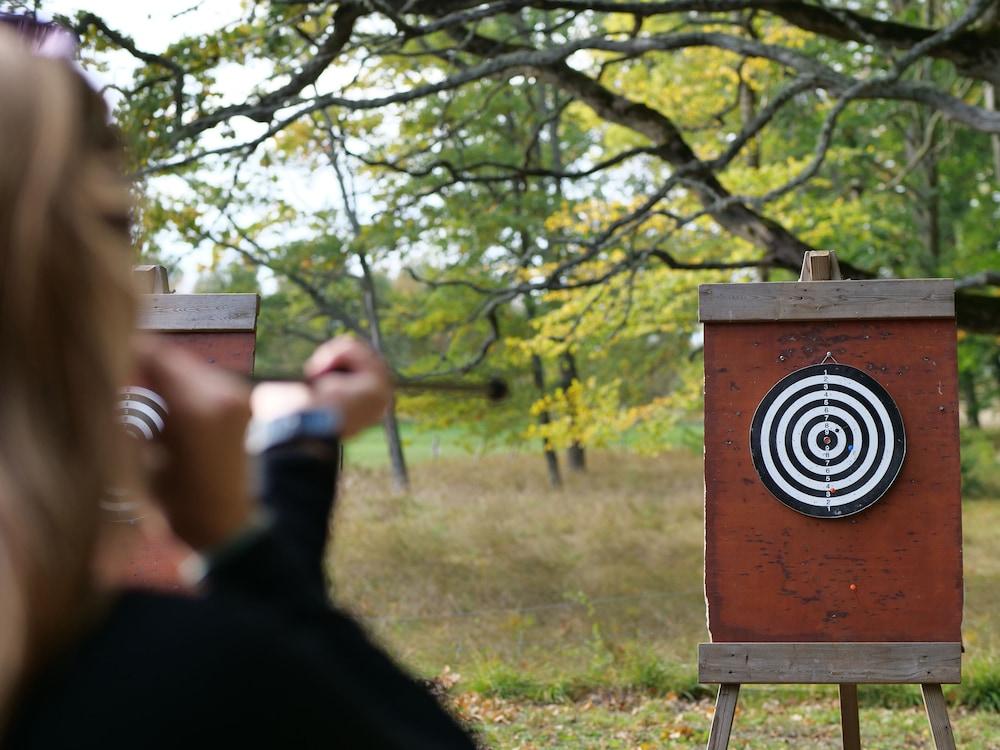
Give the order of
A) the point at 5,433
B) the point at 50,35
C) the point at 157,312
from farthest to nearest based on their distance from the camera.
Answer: the point at 157,312
the point at 50,35
the point at 5,433

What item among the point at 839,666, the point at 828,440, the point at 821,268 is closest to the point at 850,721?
the point at 839,666

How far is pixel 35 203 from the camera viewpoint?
→ 2.00 feet

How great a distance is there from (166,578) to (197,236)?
11.5ft

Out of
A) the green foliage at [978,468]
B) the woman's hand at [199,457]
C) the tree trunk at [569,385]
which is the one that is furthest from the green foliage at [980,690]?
the green foliage at [978,468]

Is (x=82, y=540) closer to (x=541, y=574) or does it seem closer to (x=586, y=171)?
(x=586, y=171)

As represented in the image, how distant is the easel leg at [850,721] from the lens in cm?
353

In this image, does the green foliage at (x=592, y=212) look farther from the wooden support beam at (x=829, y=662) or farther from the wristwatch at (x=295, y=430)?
the wristwatch at (x=295, y=430)

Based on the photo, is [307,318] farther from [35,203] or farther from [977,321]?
[35,203]

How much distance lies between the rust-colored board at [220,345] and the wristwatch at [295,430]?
3059mm

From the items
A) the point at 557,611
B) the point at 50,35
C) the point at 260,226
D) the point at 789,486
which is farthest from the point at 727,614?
the point at 260,226

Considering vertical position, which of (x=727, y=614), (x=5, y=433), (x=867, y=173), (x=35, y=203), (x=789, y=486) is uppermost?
(x=867, y=173)

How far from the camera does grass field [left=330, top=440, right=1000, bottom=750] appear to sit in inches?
197

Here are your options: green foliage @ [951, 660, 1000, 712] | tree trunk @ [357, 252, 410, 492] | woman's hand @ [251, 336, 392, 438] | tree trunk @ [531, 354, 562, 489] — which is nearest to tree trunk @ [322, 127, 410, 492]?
tree trunk @ [357, 252, 410, 492]

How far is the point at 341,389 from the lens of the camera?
105cm
